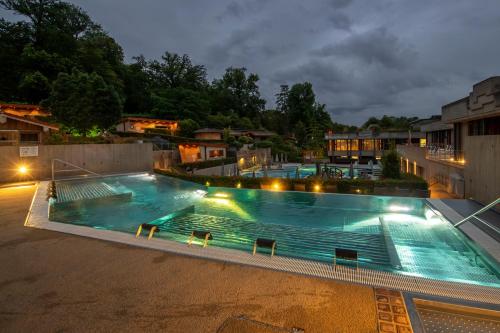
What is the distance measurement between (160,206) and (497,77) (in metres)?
14.7

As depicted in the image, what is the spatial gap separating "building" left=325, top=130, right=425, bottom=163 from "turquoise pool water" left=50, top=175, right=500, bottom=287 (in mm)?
27189

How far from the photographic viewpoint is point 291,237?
771 cm

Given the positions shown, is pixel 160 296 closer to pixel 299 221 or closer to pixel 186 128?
pixel 299 221

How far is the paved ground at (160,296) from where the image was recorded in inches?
111

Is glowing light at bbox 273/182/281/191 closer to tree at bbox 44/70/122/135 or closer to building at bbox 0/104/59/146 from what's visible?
building at bbox 0/104/59/146

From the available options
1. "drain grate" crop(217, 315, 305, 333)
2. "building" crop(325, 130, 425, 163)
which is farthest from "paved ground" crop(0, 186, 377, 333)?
"building" crop(325, 130, 425, 163)

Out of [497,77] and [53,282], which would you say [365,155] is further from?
[53,282]

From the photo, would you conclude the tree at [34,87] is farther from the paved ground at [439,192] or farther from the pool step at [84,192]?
the paved ground at [439,192]

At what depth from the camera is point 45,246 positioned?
16.8 feet

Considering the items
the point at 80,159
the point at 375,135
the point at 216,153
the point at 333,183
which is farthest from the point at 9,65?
the point at 375,135

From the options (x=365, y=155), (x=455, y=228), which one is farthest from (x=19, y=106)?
(x=365, y=155)

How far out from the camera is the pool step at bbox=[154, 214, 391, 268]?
638 cm

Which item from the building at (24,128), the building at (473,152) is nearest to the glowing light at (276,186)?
the building at (473,152)

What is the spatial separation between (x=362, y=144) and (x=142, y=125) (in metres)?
32.2
